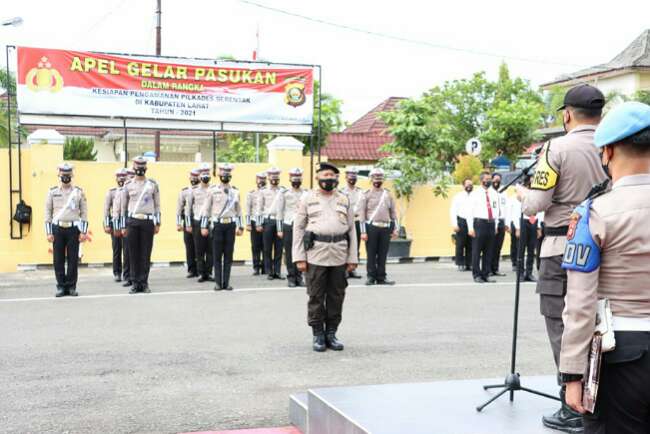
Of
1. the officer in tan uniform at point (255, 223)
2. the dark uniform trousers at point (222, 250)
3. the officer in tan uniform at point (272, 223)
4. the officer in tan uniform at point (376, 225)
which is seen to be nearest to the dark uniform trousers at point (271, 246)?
the officer in tan uniform at point (272, 223)

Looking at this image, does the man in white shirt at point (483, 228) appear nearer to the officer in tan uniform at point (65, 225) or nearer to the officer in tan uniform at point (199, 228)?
the officer in tan uniform at point (199, 228)

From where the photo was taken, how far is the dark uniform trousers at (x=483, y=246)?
48.5 ft

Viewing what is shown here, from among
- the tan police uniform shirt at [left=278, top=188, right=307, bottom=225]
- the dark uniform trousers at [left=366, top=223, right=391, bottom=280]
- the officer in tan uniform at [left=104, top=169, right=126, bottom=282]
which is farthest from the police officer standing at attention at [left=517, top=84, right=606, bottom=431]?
the officer in tan uniform at [left=104, top=169, right=126, bottom=282]

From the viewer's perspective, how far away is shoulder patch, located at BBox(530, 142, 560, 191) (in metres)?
4.61

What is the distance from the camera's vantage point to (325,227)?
Result: 324 inches

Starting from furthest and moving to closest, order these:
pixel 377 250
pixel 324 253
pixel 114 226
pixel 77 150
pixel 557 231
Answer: pixel 77 150, pixel 114 226, pixel 377 250, pixel 324 253, pixel 557 231

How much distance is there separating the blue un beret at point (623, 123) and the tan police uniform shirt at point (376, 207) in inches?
449

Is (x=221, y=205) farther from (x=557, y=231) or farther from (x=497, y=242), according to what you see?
(x=557, y=231)

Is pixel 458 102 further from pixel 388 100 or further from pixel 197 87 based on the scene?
pixel 197 87

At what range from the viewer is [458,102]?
45062 millimetres

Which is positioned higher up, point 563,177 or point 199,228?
point 563,177

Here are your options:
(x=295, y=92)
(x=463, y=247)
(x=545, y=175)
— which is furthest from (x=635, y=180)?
(x=295, y=92)

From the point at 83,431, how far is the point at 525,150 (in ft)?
121

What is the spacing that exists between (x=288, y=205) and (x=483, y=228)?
373 cm
